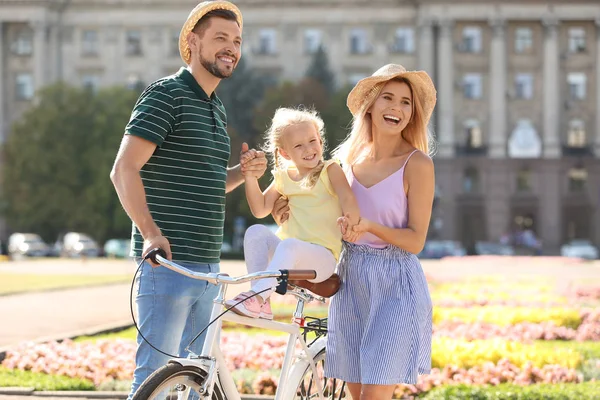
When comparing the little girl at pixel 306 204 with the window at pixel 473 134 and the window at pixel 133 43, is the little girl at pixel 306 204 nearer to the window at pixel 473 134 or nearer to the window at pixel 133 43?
the window at pixel 473 134

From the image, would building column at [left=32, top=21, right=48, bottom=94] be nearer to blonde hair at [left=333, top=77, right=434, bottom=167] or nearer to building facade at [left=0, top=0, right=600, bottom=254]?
building facade at [left=0, top=0, right=600, bottom=254]

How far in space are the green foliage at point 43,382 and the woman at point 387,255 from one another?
4983 millimetres

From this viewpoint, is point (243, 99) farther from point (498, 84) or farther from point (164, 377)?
point (164, 377)

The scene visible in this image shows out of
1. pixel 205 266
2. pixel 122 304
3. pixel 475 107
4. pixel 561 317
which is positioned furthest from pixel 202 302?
pixel 475 107

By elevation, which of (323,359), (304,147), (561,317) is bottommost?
(561,317)

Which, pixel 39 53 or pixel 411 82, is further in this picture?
pixel 39 53

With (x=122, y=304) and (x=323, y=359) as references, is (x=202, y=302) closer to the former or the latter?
(x=323, y=359)

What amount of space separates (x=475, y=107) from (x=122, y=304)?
62.7 metres

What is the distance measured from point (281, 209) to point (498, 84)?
78.1 m

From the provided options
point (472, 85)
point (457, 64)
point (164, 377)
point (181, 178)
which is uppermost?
point (457, 64)

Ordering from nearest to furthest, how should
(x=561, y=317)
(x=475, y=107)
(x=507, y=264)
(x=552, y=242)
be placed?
(x=561, y=317) → (x=507, y=264) → (x=552, y=242) → (x=475, y=107)

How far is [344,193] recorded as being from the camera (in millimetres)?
5629

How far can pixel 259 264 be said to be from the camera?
18.6 feet

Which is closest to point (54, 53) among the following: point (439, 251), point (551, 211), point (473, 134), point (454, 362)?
point (473, 134)
